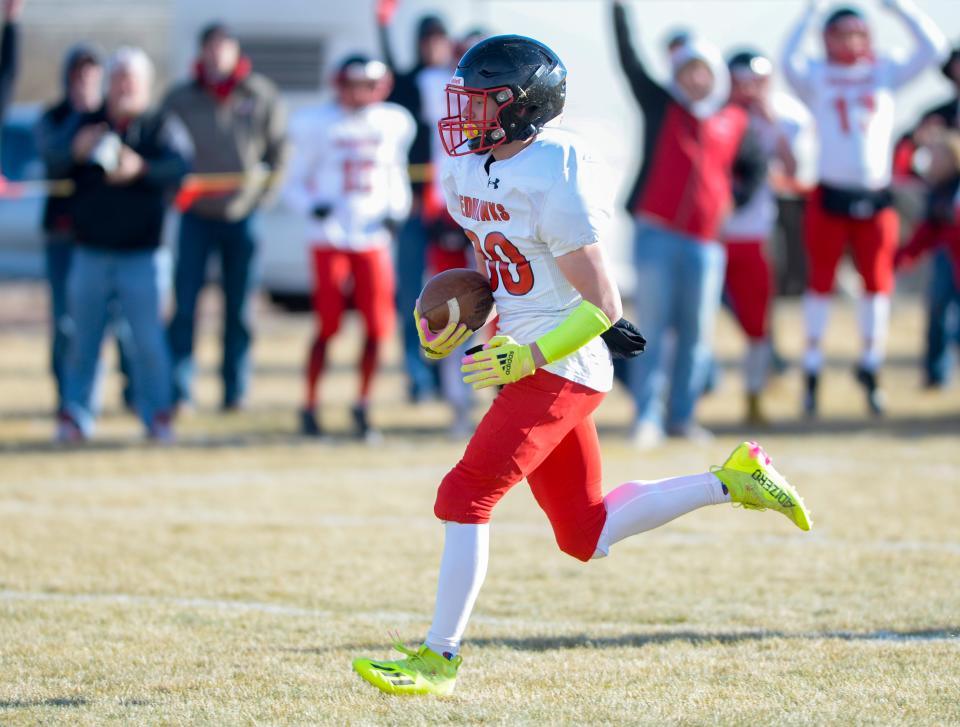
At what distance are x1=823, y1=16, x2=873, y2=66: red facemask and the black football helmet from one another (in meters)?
5.65

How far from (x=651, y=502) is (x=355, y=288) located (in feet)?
16.6

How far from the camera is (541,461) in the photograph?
423cm

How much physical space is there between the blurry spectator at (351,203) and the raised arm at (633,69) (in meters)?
1.52

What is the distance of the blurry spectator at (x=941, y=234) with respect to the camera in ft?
33.0

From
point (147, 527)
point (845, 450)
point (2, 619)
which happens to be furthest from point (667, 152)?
point (2, 619)

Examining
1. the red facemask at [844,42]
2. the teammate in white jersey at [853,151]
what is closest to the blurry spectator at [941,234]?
the teammate in white jersey at [853,151]

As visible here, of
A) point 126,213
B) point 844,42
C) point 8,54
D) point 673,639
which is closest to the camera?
point 673,639

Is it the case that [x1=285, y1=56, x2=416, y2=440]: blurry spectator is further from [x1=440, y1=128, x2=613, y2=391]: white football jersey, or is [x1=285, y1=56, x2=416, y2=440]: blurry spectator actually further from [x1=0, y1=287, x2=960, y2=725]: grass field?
[x1=440, y1=128, x2=613, y2=391]: white football jersey

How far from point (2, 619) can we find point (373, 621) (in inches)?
47.9

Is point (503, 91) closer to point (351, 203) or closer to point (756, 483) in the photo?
point (756, 483)

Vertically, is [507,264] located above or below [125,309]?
above

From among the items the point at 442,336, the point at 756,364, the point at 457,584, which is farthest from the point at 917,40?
the point at 457,584

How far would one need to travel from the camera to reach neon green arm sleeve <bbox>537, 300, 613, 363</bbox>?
403cm

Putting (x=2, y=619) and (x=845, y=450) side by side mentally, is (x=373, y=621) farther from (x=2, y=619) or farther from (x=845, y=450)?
(x=845, y=450)
